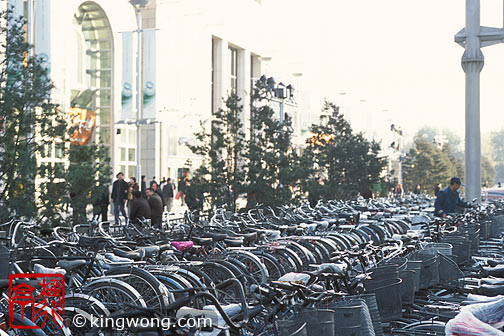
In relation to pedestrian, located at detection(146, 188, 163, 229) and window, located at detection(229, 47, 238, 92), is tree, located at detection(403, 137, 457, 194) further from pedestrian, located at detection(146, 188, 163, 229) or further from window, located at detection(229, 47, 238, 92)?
pedestrian, located at detection(146, 188, 163, 229)

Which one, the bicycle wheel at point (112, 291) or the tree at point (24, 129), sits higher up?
the tree at point (24, 129)

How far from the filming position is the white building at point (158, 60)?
1267 inches

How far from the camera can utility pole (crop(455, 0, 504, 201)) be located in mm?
21281

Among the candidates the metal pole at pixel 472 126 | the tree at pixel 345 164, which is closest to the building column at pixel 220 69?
the tree at pixel 345 164

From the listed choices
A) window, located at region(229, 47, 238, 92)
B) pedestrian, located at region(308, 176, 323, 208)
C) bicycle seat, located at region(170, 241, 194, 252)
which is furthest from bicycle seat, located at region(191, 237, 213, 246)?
window, located at region(229, 47, 238, 92)

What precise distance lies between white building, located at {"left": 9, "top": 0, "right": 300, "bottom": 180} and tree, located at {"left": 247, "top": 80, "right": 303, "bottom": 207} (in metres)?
10.8

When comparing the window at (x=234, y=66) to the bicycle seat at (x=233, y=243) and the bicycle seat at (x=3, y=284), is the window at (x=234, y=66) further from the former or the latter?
the bicycle seat at (x=3, y=284)

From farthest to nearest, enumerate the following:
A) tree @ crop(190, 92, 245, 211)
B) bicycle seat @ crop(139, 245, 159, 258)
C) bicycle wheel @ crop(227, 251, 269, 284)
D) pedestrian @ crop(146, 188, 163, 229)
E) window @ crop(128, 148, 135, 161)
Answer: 1. window @ crop(128, 148, 135, 161)
2. tree @ crop(190, 92, 245, 211)
3. pedestrian @ crop(146, 188, 163, 229)
4. bicycle wheel @ crop(227, 251, 269, 284)
5. bicycle seat @ crop(139, 245, 159, 258)

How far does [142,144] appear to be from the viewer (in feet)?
140

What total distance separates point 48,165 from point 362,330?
929 cm

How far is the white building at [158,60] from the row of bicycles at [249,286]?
64.2ft

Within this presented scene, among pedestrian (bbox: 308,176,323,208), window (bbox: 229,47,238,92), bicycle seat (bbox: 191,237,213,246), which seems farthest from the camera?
window (bbox: 229,47,238,92)

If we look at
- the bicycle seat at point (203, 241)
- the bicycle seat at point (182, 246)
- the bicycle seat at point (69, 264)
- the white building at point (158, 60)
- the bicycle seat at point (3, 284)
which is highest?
the white building at point (158, 60)

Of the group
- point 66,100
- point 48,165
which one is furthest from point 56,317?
point 66,100
